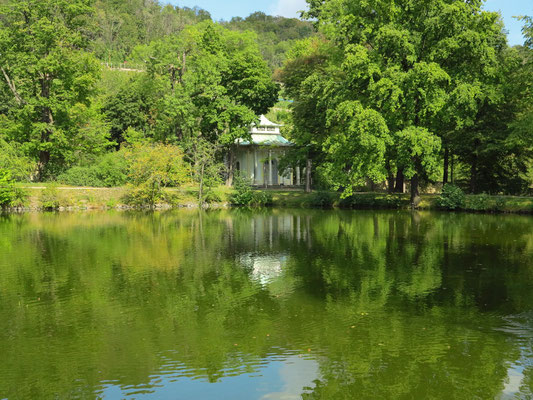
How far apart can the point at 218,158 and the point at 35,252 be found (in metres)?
27.9

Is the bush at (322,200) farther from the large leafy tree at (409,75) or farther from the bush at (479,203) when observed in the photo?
the bush at (479,203)

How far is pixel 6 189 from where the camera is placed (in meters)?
32.0

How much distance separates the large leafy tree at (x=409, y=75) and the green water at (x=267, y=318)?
10.8 metres

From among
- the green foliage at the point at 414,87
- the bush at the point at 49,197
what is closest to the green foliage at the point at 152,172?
the bush at the point at 49,197

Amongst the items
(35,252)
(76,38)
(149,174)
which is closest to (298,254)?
(35,252)

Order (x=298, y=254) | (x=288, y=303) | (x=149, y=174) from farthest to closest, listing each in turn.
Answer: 1. (x=149, y=174)
2. (x=298, y=254)
3. (x=288, y=303)

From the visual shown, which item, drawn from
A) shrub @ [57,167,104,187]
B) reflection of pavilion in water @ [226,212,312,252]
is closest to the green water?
reflection of pavilion in water @ [226,212,312,252]

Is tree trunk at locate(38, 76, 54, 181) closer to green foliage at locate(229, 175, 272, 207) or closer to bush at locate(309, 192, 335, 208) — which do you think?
green foliage at locate(229, 175, 272, 207)

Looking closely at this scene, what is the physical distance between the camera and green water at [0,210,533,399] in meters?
6.96

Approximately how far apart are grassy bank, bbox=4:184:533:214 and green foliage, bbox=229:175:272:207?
52cm

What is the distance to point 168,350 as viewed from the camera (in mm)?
8039

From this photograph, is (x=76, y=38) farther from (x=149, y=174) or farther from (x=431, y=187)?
(x=431, y=187)

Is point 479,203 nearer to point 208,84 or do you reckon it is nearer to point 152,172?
point 152,172

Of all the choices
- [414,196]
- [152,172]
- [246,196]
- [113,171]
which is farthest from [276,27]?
[414,196]
